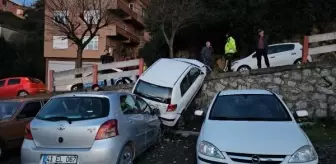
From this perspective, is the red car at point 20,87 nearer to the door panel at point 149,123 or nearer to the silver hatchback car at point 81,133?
the door panel at point 149,123

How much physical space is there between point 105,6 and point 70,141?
78.2ft

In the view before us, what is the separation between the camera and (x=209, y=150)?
5.14 m

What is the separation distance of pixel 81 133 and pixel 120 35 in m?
36.1

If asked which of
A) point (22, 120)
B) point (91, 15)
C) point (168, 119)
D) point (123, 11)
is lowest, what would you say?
point (168, 119)

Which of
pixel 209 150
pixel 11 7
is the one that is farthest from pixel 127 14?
pixel 209 150

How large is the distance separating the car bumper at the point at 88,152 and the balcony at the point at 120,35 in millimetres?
33230

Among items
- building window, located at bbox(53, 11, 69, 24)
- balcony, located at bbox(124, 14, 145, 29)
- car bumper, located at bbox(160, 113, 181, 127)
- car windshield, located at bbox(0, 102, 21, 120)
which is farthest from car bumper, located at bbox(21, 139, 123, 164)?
balcony, located at bbox(124, 14, 145, 29)

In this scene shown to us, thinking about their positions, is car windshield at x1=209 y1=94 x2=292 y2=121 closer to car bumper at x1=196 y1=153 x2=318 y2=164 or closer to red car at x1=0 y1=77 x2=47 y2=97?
car bumper at x1=196 y1=153 x2=318 y2=164

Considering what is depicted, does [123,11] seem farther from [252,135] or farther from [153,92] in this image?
[252,135]

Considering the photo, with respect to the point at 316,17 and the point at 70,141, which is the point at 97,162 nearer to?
the point at 70,141

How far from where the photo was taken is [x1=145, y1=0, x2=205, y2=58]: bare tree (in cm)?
2666

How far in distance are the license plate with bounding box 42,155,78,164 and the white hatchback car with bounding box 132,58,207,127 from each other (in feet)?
16.7

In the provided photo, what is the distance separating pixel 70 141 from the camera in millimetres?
5652

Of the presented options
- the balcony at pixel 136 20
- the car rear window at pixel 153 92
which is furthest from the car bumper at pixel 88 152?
the balcony at pixel 136 20
